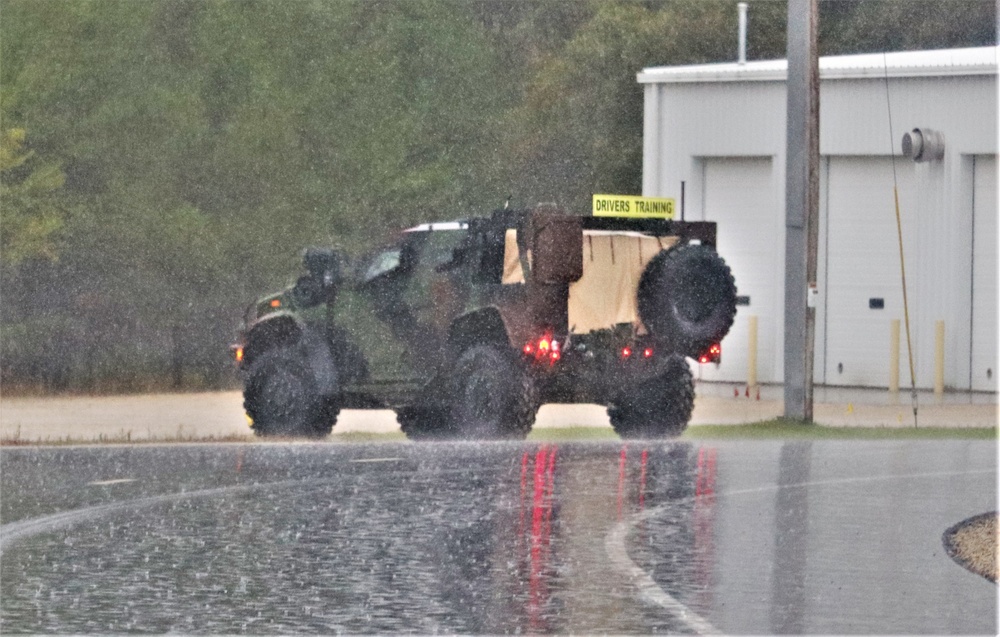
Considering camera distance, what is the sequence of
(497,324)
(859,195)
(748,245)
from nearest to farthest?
(497,324) → (859,195) → (748,245)

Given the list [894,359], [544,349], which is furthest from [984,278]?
[544,349]

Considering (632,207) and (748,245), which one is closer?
(632,207)

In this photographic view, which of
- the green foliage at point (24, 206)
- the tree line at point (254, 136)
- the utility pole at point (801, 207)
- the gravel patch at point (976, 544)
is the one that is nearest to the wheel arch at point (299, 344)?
the utility pole at point (801, 207)

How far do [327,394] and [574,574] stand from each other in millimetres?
A: 10662

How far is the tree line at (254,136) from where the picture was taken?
3738cm

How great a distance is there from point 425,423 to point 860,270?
11496 millimetres

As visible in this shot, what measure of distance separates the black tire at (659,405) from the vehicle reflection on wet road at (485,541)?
87.4 inches

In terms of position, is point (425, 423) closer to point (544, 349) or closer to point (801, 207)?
point (544, 349)

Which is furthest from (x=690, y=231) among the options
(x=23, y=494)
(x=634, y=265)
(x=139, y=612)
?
(x=139, y=612)

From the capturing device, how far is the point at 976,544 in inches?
510

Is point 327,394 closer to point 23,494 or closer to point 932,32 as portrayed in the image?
point 23,494

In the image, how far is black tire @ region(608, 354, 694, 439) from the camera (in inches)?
869

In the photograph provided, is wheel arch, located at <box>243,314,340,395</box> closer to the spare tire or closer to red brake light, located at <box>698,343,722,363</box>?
the spare tire

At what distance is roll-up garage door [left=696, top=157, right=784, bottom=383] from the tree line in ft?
29.3
